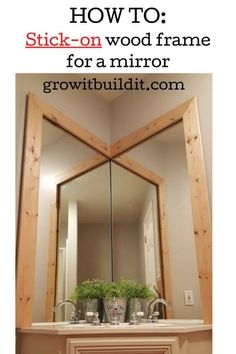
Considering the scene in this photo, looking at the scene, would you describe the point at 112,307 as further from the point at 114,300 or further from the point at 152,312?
the point at 152,312

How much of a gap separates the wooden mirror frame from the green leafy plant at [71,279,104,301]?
1.17 ft

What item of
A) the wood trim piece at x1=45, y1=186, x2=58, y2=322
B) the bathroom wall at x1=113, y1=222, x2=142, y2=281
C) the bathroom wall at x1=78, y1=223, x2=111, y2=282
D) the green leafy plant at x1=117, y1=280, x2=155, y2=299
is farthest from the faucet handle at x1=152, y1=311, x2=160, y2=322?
the wood trim piece at x1=45, y1=186, x2=58, y2=322

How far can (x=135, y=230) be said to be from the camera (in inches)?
86.3

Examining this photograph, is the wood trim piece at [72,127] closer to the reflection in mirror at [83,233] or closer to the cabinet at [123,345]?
the reflection in mirror at [83,233]

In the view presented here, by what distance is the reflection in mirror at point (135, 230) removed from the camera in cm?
206

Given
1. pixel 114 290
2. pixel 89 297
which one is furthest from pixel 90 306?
pixel 114 290

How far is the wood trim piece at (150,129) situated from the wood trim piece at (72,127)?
0.27ft

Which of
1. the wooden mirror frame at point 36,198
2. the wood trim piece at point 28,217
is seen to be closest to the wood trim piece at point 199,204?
the wooden mirror frame at point 36,198

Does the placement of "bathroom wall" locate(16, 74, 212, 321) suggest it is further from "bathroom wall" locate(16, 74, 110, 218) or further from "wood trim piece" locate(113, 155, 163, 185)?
"wood trim piece" locate(113, 155, 163, 185)

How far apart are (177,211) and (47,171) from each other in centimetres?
70

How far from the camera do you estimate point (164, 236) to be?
2.01 m
